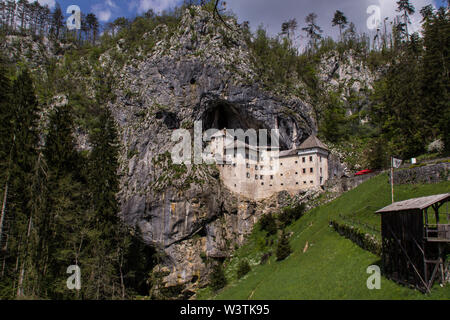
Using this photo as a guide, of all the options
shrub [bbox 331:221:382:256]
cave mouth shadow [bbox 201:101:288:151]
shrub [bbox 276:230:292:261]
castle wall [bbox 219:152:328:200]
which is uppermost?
cave mouth shadow [bbox 201:101:288:151]

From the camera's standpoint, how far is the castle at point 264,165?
57.2 meters

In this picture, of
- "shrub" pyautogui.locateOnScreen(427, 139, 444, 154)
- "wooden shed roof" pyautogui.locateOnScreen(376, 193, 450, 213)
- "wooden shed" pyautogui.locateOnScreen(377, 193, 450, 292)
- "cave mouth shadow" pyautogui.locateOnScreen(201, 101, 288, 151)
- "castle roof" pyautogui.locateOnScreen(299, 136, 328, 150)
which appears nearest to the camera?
"wooden shed" pyautogui.locateOnScreen(377, 193, 450, 292)

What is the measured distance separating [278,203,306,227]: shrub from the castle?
6.54m

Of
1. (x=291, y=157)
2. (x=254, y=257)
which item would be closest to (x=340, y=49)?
(x=291, y=157)

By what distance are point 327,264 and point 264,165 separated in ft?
110

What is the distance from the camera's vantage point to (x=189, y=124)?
197 ft

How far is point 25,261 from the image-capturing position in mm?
26609

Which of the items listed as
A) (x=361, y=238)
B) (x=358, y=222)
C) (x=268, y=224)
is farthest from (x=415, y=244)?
(x=268, y=224)

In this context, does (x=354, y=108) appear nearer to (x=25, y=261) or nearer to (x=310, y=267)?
(x=310, y=267)

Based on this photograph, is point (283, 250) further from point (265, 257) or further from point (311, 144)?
point (311, 144)

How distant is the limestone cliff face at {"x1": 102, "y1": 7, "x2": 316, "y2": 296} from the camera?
54.6 meters

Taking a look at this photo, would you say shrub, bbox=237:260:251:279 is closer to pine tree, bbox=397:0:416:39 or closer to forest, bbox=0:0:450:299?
forest, bbox=0:0:450:299

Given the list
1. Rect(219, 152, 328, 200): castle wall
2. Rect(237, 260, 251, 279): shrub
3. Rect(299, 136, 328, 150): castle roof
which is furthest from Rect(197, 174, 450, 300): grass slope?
Rect(299, 136, 328, 150): castle roof

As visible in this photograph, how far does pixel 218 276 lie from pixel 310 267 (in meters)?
18.4
